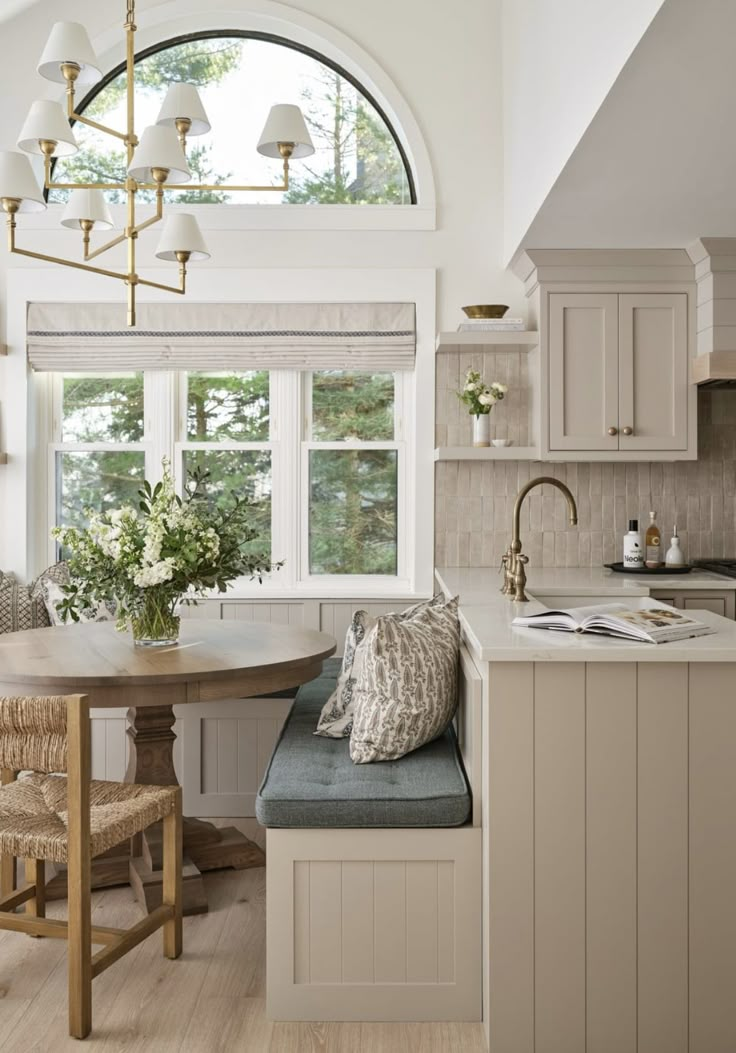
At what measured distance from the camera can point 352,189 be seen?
14.8 ft

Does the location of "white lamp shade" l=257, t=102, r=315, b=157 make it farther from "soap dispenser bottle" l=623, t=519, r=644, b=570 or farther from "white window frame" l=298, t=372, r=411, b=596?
"soap dispenser bottle" l=623, t=519, r=644, b=570

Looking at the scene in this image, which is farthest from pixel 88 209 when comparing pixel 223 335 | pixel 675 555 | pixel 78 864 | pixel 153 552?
pixel 675 555

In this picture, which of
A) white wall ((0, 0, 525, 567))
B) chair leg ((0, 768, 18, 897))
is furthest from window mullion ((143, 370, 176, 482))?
chair leg ((0, 768, 18, 897))

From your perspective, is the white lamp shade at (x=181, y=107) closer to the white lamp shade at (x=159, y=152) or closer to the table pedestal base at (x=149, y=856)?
the white lamp shade at (x=159, y=152)

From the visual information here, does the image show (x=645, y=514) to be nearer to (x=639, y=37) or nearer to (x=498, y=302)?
(x=498, y=302)

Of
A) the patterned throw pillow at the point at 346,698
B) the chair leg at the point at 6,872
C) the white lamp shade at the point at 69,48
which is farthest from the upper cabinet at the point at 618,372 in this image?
the chair leg at the point at 6,872

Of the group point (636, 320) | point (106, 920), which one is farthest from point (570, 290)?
point (106, 920)

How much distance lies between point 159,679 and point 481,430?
81.7 inches

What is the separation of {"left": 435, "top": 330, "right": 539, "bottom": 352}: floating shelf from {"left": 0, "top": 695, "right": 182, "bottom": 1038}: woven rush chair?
237 cm

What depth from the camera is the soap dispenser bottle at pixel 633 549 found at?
4.10 metres

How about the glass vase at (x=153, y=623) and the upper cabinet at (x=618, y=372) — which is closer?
the glass vase at (x=153, y=623)

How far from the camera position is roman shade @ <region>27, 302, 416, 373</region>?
4355 millimetres

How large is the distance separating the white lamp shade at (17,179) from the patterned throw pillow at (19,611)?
197 centimetres

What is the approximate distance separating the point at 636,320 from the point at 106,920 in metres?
3.04
